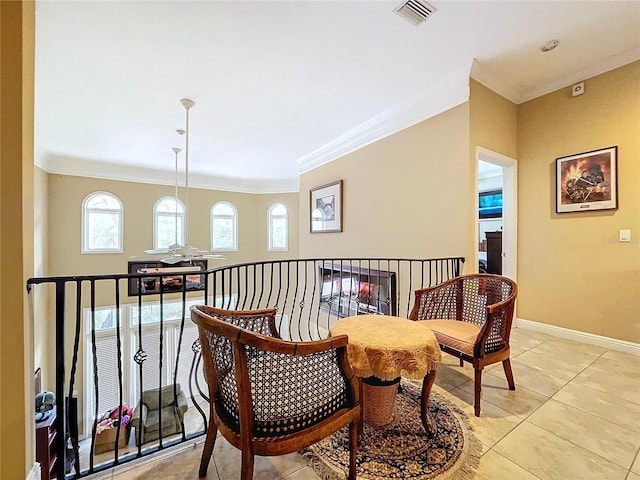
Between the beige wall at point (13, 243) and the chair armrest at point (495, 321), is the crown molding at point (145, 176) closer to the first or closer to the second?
the beige wall at point (13, 243)

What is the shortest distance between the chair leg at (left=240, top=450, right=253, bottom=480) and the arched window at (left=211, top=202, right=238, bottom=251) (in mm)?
6901

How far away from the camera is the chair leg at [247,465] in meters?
1.05

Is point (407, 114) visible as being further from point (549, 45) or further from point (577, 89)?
point (577, 89)

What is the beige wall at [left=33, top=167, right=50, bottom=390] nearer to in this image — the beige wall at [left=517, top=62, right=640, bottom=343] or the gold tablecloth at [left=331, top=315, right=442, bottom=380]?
the gold tablecloth at [left=331, top=315, right=442, bottom=380]

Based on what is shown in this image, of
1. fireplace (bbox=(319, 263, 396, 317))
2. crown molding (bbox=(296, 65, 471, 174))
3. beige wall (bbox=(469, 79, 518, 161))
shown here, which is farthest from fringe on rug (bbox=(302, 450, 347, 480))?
crown molding (bbox=(296, 65, 471, 174))

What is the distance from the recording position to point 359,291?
4.31 m

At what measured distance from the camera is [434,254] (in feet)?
10.7

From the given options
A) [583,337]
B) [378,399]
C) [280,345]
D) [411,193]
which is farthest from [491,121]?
[280,345]

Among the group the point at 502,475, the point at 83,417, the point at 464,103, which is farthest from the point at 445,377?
the point at 83,417

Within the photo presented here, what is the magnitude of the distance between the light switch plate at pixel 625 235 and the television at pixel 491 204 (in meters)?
3.06

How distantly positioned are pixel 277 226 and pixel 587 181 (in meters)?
6.64

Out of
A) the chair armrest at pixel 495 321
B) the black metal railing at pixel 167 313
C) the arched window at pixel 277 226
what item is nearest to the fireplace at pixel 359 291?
the black metal railing at pixel 167 313

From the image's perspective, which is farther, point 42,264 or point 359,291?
point 42,264

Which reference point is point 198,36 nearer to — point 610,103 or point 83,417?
point 610,103
